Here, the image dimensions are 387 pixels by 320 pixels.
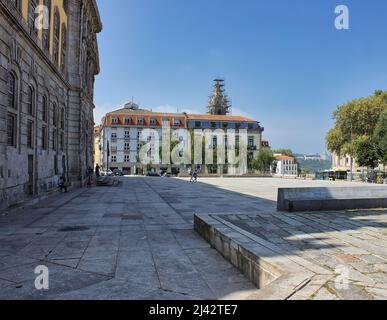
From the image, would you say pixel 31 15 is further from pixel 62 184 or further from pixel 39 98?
pixel 62 184

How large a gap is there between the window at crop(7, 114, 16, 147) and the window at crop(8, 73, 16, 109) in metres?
0.49

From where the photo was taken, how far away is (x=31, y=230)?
979 cm

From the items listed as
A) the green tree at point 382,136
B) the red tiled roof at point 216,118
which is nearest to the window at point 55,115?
the green tree at point 382,136

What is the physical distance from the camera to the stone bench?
11398 millimetres

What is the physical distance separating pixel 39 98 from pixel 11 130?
4.43 meters

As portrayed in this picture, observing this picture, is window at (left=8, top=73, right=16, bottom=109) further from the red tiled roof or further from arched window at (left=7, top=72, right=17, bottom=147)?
the red tiled roof

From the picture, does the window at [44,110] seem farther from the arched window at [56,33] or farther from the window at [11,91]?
the window at [11,91]

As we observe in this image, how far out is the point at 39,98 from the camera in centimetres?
1912

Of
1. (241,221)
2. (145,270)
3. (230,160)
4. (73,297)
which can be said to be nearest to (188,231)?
(241,221)

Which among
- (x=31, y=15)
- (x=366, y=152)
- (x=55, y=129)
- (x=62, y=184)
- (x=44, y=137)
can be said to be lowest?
(x=62, y=184)

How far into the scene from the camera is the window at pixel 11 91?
14791 millimetres

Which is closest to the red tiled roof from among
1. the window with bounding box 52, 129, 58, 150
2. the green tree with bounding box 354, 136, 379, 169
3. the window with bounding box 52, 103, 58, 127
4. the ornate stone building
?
the green tree with bounding box 354, 136, 379, 169

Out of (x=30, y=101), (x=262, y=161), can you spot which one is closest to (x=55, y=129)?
(x=30, y=101)

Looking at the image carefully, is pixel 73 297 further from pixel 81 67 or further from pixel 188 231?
pixel 81 67
